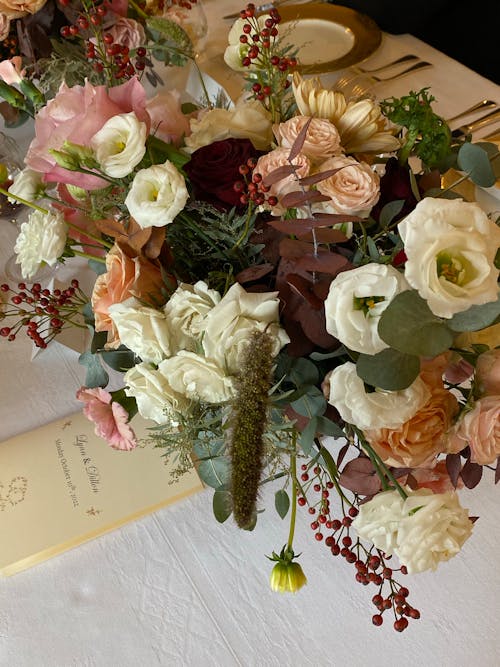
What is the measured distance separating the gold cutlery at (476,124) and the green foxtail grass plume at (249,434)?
690mm

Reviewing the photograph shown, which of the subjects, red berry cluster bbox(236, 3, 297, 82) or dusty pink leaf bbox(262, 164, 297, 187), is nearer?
dusty pink leaf bbox(262, 164, 297, 187)

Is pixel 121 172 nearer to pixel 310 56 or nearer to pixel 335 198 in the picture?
pixel 335 198

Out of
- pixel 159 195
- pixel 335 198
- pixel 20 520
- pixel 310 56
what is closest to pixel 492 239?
pixel 335 198

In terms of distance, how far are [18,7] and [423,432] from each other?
91 centimetres

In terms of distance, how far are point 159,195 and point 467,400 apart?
31 cm

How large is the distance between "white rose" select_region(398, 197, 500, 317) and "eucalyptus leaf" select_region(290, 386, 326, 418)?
0.18m

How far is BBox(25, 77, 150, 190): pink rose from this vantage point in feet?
1.96

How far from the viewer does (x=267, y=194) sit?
0.58 m

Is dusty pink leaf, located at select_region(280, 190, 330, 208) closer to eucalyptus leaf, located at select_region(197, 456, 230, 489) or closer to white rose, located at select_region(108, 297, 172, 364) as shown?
white rose, located at select_region(108, 297, 172, 364)

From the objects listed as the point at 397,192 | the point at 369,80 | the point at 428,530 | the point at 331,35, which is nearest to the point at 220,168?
the point at 397,192

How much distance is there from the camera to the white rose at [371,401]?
495 millimetres

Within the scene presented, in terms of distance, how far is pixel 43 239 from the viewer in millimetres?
667

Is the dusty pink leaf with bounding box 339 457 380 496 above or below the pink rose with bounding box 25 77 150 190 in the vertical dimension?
below

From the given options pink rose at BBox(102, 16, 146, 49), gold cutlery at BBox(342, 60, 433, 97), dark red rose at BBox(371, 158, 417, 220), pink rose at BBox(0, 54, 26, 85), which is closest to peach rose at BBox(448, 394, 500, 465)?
dark red rose at BBox(371, 158, 417, 220)
